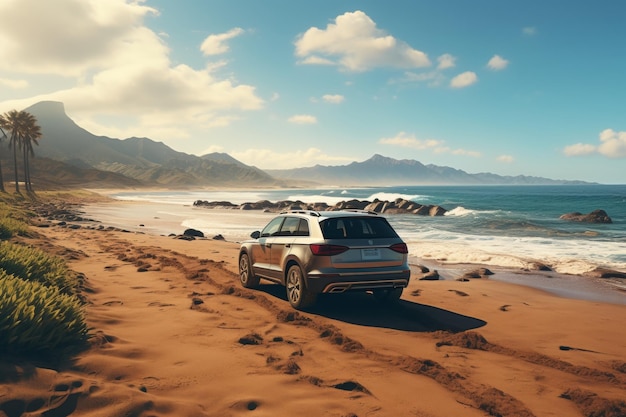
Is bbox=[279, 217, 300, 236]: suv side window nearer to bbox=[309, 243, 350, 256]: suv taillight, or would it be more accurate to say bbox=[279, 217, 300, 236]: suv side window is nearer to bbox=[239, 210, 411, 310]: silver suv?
bbox=[239, 210, 411, 310]: silver suv

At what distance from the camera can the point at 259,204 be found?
63.3m

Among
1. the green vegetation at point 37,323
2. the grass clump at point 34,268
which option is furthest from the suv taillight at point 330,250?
the grass clump at point 34,268

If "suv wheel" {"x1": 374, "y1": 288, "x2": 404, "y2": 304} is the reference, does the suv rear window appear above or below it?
above

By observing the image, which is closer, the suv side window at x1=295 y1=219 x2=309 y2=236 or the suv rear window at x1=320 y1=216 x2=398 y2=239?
the suv rear window at x1=320 y1=216 x2=398 y2=239

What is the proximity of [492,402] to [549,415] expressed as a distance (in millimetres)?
513

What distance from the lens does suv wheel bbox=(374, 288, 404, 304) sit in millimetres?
8847

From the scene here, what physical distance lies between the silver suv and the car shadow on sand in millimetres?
373

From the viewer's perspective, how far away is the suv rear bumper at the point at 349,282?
7.84m

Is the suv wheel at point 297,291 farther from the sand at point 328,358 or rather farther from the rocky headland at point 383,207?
the rocky headland at point 383,207

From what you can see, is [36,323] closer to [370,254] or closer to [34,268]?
[34,268]

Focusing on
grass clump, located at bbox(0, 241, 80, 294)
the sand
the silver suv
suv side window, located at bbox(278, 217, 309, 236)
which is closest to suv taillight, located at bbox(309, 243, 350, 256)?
the silver suv

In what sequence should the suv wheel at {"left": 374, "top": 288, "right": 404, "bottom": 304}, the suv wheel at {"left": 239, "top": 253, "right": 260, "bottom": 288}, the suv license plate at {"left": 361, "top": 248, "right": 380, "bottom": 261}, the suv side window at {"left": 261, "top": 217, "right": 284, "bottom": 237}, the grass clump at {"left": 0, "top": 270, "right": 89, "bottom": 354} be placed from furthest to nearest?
1. the suv wheel at {"left": 239, "top": 253, "right": 260, "bottom": 288}
2. the suv side window at {"left": 261, "top": 217, "right": 284, "bottom": 237}
3. the suv wheel at {"left": 374, "top": 288, "right": 404, "bottom": 304}
4. the suv license plate at {"left": 361, "top": 248, "right": 380, "bottom": 261}
5. the grass clump at {"left": 0, "top": 270, "right": 89, "bottom": 354}

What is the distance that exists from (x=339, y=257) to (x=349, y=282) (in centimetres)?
47

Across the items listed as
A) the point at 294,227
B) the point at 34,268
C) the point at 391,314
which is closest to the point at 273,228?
the point at 294,227
